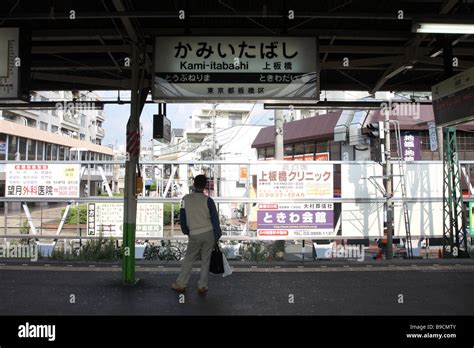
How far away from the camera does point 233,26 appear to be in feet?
23.0

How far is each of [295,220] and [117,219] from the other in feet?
13.7

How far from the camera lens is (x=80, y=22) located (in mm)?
6914

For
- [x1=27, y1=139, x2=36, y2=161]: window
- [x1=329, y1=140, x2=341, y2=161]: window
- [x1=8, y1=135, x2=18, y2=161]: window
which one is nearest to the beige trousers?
[x1=329, y1=140, x2=341, y2=161]: window

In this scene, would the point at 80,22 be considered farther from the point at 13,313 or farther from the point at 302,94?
the point at 13,313

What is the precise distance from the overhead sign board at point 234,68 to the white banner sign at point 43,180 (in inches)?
189

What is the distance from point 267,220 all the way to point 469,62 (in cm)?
519

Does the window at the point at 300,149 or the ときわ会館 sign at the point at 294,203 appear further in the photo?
the window at the point at 300,149

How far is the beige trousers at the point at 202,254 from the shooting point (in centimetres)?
596

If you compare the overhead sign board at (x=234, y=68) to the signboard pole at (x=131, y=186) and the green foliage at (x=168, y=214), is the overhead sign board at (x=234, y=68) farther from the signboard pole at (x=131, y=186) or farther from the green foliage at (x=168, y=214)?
the green foliage at (x=168, y=214)

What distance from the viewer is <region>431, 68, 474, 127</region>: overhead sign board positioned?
6027 mm

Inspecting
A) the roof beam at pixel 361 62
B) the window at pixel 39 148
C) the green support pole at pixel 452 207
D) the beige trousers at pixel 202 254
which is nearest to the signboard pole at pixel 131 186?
the beige trousers at pixel 202 254

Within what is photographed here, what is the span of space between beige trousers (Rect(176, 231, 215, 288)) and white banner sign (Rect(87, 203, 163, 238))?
3.91 meters
